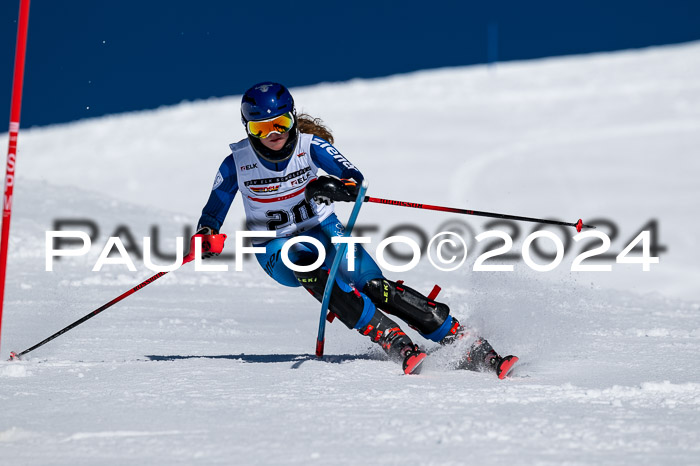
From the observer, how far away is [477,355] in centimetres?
407

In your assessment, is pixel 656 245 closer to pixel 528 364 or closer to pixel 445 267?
pixel 445 267

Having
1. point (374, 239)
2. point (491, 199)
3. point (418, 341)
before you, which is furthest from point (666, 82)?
point (418, 341)

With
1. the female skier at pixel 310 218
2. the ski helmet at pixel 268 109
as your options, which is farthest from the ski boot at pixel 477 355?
the ski helmet at pixel 268 109

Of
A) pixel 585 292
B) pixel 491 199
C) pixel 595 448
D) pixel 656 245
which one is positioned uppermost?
pixel 491 199

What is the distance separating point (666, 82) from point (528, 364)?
24690 millimetres

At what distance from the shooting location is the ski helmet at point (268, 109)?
4.16 metres

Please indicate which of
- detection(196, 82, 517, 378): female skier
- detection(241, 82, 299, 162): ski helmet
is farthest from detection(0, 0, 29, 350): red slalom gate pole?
detection(241, 82, 299, 162): ski helmet

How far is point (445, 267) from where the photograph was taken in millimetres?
10047

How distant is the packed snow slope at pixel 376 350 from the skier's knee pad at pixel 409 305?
17 centimetres

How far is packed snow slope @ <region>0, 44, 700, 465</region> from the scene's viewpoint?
2.63 metres

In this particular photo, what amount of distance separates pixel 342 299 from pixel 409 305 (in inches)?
12.4

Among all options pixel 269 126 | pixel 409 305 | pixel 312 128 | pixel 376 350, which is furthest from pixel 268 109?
pixel 376 350

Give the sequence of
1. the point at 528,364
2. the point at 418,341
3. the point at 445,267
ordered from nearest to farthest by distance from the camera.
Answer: the point at 528,364 < the point at 418,341 < the point at 445,267

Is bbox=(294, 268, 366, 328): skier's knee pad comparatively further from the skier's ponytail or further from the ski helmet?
the skier's ponytail
